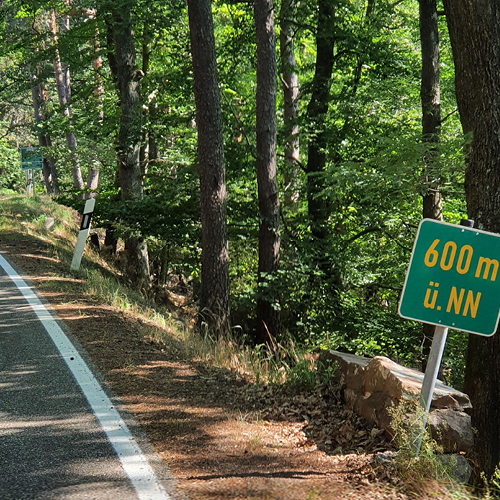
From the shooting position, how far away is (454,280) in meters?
3.76

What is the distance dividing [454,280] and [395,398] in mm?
1381

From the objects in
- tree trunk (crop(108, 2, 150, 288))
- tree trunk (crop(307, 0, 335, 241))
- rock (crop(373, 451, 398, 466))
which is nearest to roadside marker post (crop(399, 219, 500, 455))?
rock (crop(373, 451, 398, 466))

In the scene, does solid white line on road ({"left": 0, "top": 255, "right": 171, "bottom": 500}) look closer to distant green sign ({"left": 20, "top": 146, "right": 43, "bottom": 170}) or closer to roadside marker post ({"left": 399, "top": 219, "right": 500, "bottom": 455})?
roadside marker post ({"left": 399, "top": 219, "right": 500, "bottom": 455})

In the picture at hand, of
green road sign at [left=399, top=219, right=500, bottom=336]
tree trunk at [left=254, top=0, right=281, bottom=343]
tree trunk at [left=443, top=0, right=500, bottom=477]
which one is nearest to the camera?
green road sign at [left=399, top=219, right=500, bottom=336]

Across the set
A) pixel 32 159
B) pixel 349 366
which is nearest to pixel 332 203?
pixel 349 366

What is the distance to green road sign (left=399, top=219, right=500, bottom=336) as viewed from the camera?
3736 millimetres

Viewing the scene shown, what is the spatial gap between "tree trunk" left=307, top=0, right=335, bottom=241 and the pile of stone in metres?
8.66

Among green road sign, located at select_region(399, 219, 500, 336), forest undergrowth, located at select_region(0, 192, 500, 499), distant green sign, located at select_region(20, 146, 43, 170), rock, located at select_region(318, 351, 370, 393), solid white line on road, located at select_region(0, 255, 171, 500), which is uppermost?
distant green sign, located at select_region(20, 146, 43, 170)

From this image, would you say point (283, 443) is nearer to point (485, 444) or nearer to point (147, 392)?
point (147, 392)

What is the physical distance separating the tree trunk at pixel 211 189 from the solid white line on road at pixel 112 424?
127 inches

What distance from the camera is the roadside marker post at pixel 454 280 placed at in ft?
12.3

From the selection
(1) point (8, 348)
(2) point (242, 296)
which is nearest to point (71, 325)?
(1) point (8, 348)

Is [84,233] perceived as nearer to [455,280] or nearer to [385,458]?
[385,458]

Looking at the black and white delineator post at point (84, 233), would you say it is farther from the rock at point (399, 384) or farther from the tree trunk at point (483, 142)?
the rock at point (399, 384)
